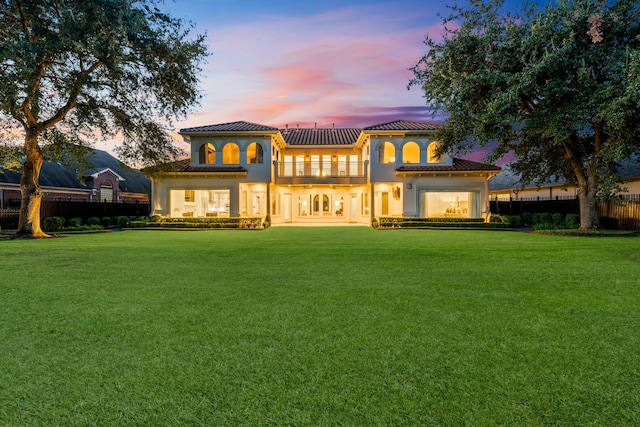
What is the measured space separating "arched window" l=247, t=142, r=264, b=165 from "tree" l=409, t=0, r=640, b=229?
33.2 ft

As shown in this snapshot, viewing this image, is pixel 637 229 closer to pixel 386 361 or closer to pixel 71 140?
pixel 386 361

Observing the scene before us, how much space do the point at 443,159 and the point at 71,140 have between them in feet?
66.1

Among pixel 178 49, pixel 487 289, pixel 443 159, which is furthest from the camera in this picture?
pixel 443 159

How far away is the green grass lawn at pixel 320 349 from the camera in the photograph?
7.70ft

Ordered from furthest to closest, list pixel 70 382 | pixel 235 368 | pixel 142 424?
pixel 235 368, pixel 70 382, pixel 142 424

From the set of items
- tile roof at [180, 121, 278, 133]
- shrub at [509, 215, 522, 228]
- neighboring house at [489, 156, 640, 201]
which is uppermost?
tile roof at [180, 121, 278, 133]

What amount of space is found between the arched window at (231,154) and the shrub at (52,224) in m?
9.37

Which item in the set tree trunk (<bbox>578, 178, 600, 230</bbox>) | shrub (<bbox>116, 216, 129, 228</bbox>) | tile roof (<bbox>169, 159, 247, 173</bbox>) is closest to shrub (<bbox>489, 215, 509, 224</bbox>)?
tree trunk (<bbox>578, 178, 600, 230</bbox>)

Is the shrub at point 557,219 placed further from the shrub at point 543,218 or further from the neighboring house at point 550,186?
the neighboring house at point 550,186

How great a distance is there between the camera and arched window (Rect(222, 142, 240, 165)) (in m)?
24.0

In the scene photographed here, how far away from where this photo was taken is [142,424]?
2.21 meters

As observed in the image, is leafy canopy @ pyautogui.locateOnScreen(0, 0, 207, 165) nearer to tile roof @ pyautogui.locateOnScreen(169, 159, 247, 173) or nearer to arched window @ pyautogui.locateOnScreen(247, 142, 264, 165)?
tile roof @ pyautogui.locateOnScreen(169, 159, 247, 173)

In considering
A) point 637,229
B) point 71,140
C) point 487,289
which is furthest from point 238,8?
point 637,229

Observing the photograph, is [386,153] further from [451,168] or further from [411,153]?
[451,168]
